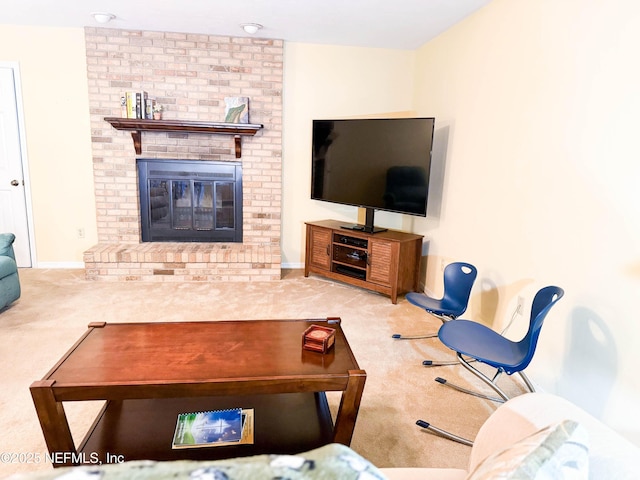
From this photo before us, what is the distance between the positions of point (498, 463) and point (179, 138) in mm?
4270

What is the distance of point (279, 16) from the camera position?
3477 mm

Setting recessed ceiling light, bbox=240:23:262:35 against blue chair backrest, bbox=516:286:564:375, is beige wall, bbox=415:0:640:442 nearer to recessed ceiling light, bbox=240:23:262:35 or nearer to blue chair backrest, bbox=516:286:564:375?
blue chair backrest, bbox=516:286:564:375

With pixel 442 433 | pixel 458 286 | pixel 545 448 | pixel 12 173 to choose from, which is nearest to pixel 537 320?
pixel 442 433

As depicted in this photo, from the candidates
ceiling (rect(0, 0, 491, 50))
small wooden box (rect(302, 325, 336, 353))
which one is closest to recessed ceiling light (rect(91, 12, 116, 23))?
ceiling (rect(0, 0, 491, 50))

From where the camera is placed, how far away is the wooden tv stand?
3.71 meters

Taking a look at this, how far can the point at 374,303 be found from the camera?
12.2 feet

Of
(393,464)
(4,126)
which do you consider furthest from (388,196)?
(4,126)

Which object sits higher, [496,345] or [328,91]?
[328,91]

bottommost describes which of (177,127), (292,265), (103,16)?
(292,265)

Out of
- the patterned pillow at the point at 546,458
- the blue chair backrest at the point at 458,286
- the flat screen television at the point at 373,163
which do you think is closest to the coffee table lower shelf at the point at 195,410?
the patterned pillow at the point at 546,458

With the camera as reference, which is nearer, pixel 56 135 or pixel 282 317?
pixel 282 317

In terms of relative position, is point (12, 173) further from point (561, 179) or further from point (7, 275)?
point (561, 179)

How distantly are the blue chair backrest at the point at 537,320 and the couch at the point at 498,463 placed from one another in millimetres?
853

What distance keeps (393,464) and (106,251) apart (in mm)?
3499
